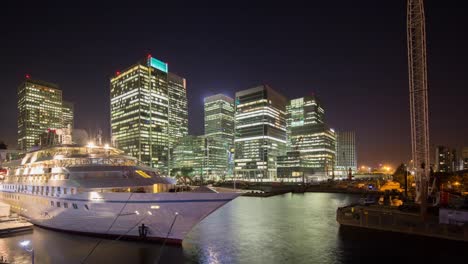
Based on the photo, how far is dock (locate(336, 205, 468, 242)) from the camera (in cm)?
3128

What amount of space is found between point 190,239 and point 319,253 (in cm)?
1310

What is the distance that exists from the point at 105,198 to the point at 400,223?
31584mm

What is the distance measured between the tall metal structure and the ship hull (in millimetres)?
37533

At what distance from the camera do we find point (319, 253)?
94.2ft

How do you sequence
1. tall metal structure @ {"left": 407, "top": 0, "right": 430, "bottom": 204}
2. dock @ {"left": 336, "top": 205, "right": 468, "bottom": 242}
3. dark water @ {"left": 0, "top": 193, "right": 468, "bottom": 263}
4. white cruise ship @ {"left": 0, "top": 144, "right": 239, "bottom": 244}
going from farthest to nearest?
tall metal structure @ {"left": 407, "top": 0, "right": 430, "bottom": 204} → dock @ {"left": 336, "top": 205, "right": 468, "bottom": 242} → white cruise ship @ {"left": 0, "top": 144, "right": 239, "bottom": 244} → dark water @ {"left": 0, "top": 193, "right": 468, "bottom": 263}

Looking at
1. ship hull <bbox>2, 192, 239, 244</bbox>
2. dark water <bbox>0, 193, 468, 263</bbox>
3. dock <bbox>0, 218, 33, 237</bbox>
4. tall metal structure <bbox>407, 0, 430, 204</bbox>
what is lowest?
dark water <bbox>0, 193, 468, 263</bbox>

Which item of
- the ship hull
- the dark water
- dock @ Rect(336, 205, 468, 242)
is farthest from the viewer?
dock @ Rect(336, 205, 468, 242)

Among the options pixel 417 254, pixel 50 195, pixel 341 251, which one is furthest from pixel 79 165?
pixel 417 254

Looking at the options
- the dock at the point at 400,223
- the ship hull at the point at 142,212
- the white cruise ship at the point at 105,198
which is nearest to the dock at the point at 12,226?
the white cruise ship at the point at 105,198

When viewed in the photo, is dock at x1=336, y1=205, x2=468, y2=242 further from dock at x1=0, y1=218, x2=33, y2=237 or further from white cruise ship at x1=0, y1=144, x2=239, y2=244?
dock at x1=0, y1=218, x2=33, y2=237

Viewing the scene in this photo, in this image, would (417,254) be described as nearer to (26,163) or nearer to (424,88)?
(424,88)

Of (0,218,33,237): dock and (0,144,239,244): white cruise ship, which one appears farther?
(0,218,33,237): dock

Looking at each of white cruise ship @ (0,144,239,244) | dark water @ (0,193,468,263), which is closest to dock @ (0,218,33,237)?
dark water @ (0,193,468,263)

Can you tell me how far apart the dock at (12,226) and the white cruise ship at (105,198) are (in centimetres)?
160
